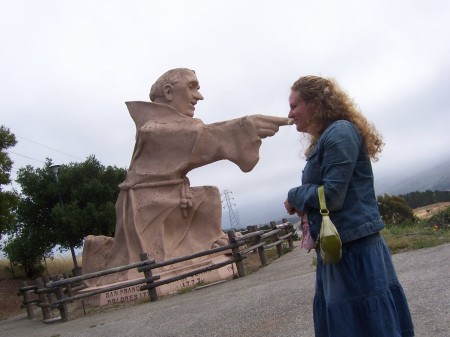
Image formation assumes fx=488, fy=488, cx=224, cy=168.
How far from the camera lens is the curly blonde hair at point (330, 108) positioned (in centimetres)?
257

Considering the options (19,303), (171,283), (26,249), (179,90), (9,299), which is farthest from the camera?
(26,249)

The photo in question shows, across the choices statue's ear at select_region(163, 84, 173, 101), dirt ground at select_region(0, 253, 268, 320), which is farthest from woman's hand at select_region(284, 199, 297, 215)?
statue's ear at select_region(163, 84, 173, 101)

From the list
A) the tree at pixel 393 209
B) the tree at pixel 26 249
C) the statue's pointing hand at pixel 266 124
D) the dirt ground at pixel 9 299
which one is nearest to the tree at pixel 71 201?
the tree at pixel 26 249

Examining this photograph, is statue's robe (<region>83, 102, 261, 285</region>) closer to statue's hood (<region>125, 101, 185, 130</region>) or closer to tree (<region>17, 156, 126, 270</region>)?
statue's hood (<region>125, 101, 185, 130</region>)

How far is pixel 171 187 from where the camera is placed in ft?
35.9

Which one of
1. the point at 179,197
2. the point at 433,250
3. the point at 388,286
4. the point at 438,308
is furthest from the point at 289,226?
the point at 388,286

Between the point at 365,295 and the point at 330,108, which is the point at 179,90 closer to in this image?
the point at 330,108

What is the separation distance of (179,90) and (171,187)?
7.25 ft

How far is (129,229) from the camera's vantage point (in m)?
10.8

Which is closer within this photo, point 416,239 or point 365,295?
point 365,295

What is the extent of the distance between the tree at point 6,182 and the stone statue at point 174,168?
26.1ft

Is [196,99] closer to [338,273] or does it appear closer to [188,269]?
[188,269]

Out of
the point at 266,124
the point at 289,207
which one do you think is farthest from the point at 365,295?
the point at 266,124

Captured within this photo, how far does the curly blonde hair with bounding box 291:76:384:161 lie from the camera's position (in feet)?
8.44
